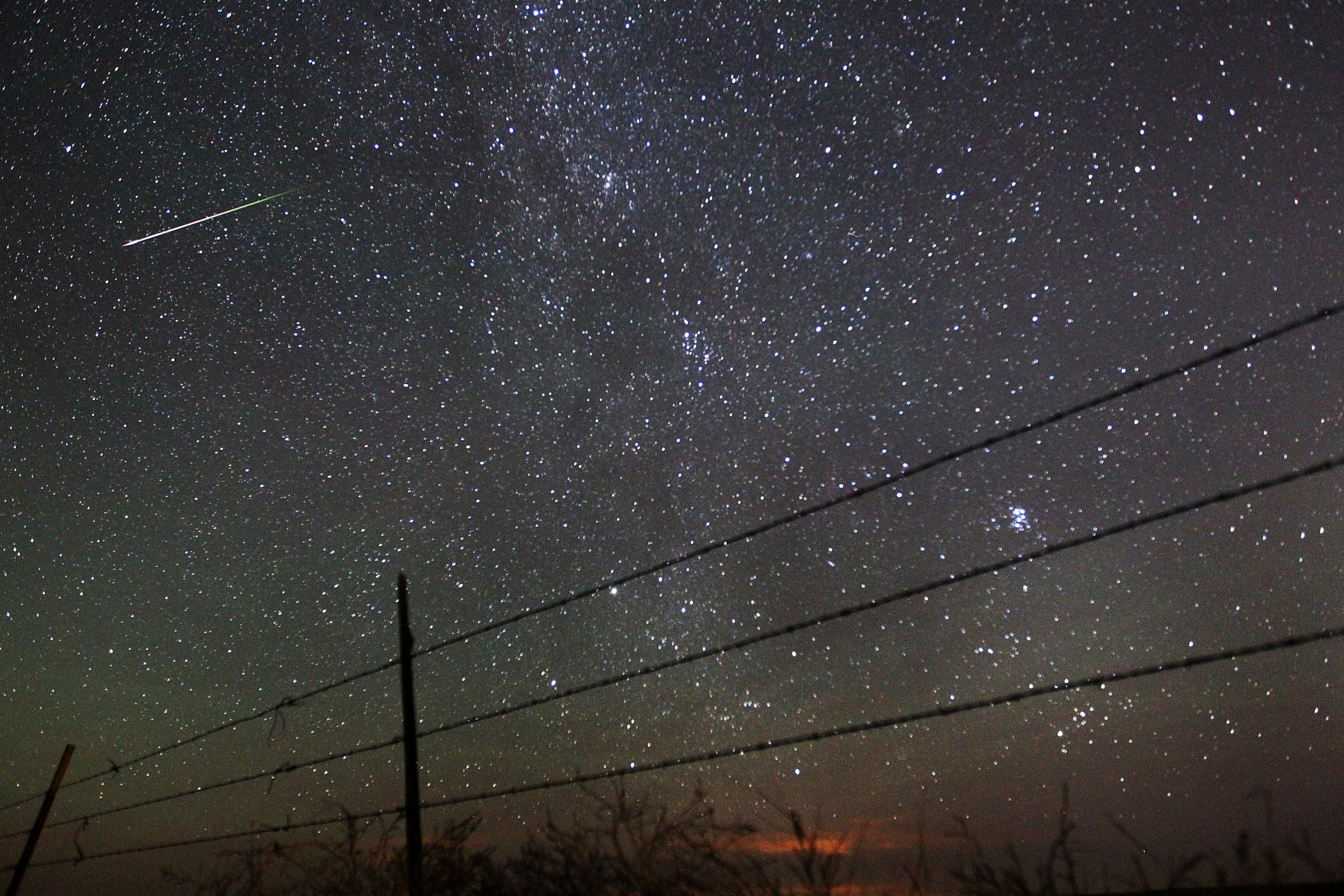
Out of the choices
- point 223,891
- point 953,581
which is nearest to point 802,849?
point 953,581

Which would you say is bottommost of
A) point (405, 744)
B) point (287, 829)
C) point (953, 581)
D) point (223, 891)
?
point (223, 891)

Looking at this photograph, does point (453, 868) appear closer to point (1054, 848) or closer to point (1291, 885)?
point (1054, 848)

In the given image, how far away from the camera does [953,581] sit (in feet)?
15.1

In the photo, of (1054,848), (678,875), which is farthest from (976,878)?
(678,875)

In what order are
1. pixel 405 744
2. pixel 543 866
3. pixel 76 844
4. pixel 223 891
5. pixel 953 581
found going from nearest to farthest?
1. pixel 953 581
2. pixel 543 866
3. pixel 405 744
4. pixel 223 891
5. pixel 76 844

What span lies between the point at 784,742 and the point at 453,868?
109 inches

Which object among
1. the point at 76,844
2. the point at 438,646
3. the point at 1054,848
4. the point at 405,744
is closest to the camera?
the point at 1054,848

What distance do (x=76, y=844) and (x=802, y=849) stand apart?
850cm

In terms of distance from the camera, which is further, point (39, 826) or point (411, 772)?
point (39, 826)

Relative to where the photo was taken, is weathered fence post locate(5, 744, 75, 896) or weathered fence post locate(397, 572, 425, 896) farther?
weathered fence post locate(5, 744, 75, 896)

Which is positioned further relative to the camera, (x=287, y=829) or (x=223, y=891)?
(x=223, y=891)

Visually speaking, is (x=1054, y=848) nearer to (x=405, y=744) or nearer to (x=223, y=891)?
(x=405, y=744)

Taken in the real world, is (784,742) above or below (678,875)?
above

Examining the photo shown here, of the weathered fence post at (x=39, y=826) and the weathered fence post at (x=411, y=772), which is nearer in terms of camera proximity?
the weathered fence post at (x=411, y=772)
